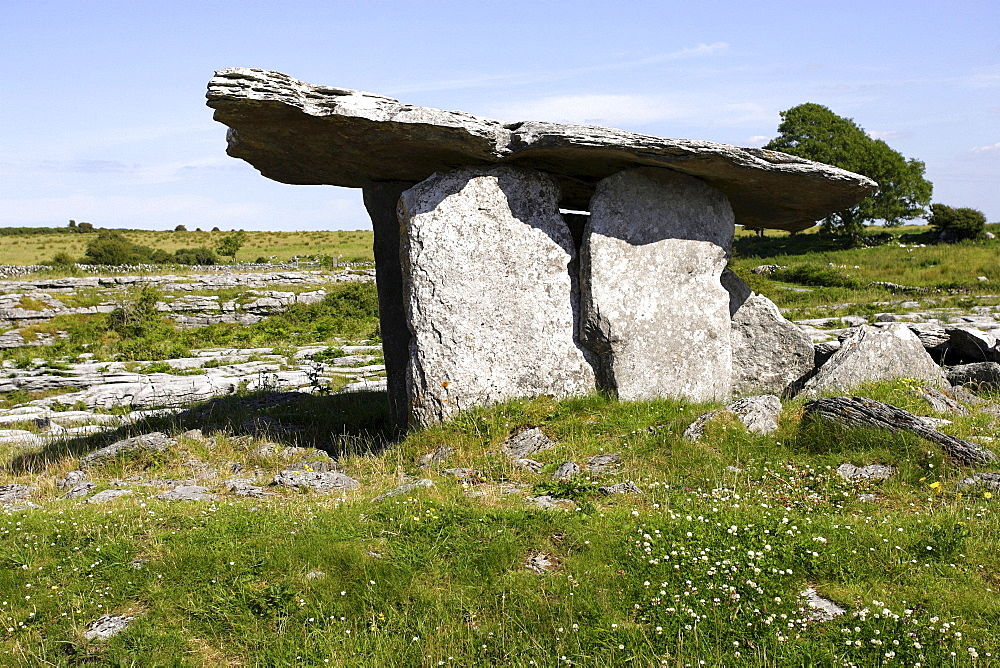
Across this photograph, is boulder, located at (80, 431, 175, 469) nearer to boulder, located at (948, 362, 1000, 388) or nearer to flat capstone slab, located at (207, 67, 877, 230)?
flat capstone slab, located at (207, 67, 877, 230)

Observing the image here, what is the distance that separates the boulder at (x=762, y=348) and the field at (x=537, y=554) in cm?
271

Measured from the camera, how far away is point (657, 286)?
456 inches

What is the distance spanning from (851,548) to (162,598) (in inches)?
197

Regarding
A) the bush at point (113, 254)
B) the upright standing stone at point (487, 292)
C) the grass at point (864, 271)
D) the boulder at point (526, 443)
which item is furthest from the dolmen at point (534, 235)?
the bush at point (113, 254)

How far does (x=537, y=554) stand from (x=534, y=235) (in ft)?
19.2

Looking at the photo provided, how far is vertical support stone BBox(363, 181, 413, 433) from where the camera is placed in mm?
12492

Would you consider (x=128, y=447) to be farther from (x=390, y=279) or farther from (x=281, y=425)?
(x=390, y=279)

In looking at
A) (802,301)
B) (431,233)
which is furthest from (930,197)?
(431,233)

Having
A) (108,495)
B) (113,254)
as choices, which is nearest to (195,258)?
(113,254)

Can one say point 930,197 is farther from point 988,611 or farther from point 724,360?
point 988,611

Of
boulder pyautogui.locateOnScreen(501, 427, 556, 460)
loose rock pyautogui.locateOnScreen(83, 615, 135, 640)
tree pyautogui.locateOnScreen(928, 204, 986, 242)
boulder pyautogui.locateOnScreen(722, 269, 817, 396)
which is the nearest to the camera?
loose rock pyautogui.locateOnScreen(83, 615, 135, 640)

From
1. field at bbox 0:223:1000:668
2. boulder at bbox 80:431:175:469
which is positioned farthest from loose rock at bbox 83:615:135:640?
boulder at bbox 80:431:175:469

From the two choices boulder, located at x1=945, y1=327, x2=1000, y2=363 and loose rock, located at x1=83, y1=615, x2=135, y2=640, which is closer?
loose rock, located at x1=83, y1=615, x2=135, y2=640

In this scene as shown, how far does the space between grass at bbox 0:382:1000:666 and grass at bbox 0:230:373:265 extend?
45700 mm
